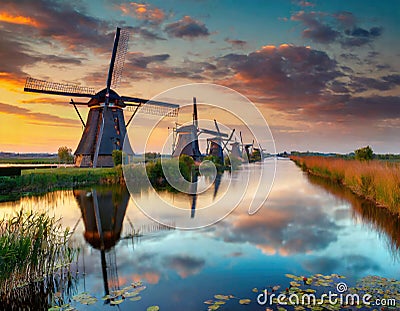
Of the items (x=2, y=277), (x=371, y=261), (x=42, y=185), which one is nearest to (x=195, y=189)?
(x=42, y=185)

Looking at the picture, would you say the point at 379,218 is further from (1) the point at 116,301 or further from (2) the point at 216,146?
(2) the point at 216,146

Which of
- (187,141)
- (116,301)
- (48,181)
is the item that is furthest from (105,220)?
(187,141)

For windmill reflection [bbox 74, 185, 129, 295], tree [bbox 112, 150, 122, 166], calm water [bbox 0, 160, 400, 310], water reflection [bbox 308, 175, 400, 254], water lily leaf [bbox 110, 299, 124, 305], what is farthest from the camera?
tree [bbox 112, 150, 122, 166]

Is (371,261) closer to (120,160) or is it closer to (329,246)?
(329,246)

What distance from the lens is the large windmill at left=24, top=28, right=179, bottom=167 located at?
853 inches

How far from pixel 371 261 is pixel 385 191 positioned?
A: 465 cm

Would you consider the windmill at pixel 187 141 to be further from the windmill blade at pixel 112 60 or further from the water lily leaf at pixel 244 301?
the water lily leaf at pixel 244 301

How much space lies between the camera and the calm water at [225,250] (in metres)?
4.55

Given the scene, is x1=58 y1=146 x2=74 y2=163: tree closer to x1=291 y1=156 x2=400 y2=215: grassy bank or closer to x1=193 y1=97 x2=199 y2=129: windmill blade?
x1=193 y1=97 x2=199 y2=129: windmill blade

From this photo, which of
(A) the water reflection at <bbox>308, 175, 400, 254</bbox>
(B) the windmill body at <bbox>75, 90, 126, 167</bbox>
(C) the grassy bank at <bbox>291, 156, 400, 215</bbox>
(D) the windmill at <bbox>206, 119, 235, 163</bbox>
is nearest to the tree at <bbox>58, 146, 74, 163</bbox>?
(B) the windmill body at <bbox>75, 90, 126, 167</bbox>

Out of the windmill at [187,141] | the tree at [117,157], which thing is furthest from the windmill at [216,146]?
the tree at [117,157]

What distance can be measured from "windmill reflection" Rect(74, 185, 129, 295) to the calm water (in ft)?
0.08

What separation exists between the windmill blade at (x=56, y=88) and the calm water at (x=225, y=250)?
41.2 ft

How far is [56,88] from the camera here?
877 inches
